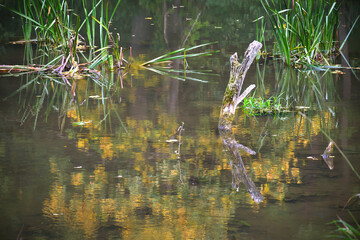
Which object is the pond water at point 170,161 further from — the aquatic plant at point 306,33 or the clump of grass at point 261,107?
the aquatic plant at point 306,33

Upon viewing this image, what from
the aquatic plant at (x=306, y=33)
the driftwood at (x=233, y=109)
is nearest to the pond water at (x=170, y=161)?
the driftwood at (x=233, y=109)

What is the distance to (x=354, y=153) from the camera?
18.1ft

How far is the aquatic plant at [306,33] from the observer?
910 centimetres

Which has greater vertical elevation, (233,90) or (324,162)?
(233,90)

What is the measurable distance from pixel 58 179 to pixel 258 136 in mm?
2131

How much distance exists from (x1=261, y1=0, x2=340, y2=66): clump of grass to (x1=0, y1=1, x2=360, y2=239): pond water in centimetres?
41

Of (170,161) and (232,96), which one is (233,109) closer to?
(232,96)

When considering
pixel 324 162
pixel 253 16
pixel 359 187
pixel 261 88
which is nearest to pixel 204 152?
pixel 324 162

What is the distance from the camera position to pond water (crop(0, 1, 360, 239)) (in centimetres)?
405

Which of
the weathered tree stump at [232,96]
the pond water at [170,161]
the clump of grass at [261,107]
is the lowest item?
the pond water at [170,161]

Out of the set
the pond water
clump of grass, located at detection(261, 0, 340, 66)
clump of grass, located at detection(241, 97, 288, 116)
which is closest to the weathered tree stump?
the pond water

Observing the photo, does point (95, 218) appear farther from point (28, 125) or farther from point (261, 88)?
point (261, 88)

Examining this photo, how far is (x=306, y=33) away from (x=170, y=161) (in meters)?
4.78

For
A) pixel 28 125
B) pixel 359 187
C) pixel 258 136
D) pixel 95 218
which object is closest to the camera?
pixel 95 218
